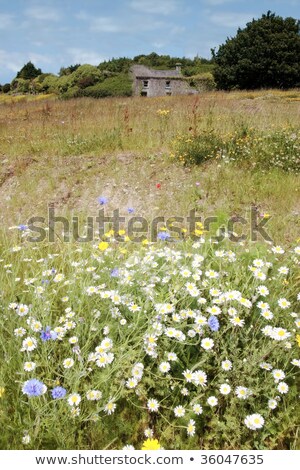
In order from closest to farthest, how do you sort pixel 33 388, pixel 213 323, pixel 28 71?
pixel 33 388 → pixel 213 323 → pixel 28 71

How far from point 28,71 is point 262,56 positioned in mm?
49898

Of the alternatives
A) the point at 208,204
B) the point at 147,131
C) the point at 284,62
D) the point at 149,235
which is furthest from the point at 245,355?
the point at 284,62

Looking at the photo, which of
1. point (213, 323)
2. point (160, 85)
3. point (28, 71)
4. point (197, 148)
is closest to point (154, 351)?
point (213, 323)

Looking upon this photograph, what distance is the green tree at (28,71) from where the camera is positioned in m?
69.6

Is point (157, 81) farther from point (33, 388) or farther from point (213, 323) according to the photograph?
Answer: point (33, 388)

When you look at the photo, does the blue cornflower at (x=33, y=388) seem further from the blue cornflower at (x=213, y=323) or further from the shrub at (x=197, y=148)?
the shrub at (x=197, y=148)

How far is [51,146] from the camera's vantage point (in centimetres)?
891

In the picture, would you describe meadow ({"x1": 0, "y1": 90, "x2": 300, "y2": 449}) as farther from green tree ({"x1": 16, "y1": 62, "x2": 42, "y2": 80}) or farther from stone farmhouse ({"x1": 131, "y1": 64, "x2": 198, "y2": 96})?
green tree ({"x1": 16, "y1": 62, "x2": 42, "y2": 80})

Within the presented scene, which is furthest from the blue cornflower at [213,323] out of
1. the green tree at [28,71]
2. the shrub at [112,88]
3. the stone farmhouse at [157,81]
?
the green tree at [28,71]

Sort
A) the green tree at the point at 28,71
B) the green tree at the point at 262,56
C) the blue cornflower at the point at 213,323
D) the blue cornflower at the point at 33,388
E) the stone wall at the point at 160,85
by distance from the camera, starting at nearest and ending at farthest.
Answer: the blue cornflower at the point at 33,388 < the blue cornflower at the point at 213,323 < the green tree at the point at 262,56 < the stone wall at the point at 160,85 < the green tree at the point at 28,71

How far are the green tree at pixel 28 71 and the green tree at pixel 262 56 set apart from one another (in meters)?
44.2

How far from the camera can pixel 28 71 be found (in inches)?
2749

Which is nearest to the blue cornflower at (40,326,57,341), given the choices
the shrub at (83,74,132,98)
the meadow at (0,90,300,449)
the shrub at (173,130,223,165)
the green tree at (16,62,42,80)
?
the meadow at (0,90,300,449)

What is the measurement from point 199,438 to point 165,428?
0.20 metres
